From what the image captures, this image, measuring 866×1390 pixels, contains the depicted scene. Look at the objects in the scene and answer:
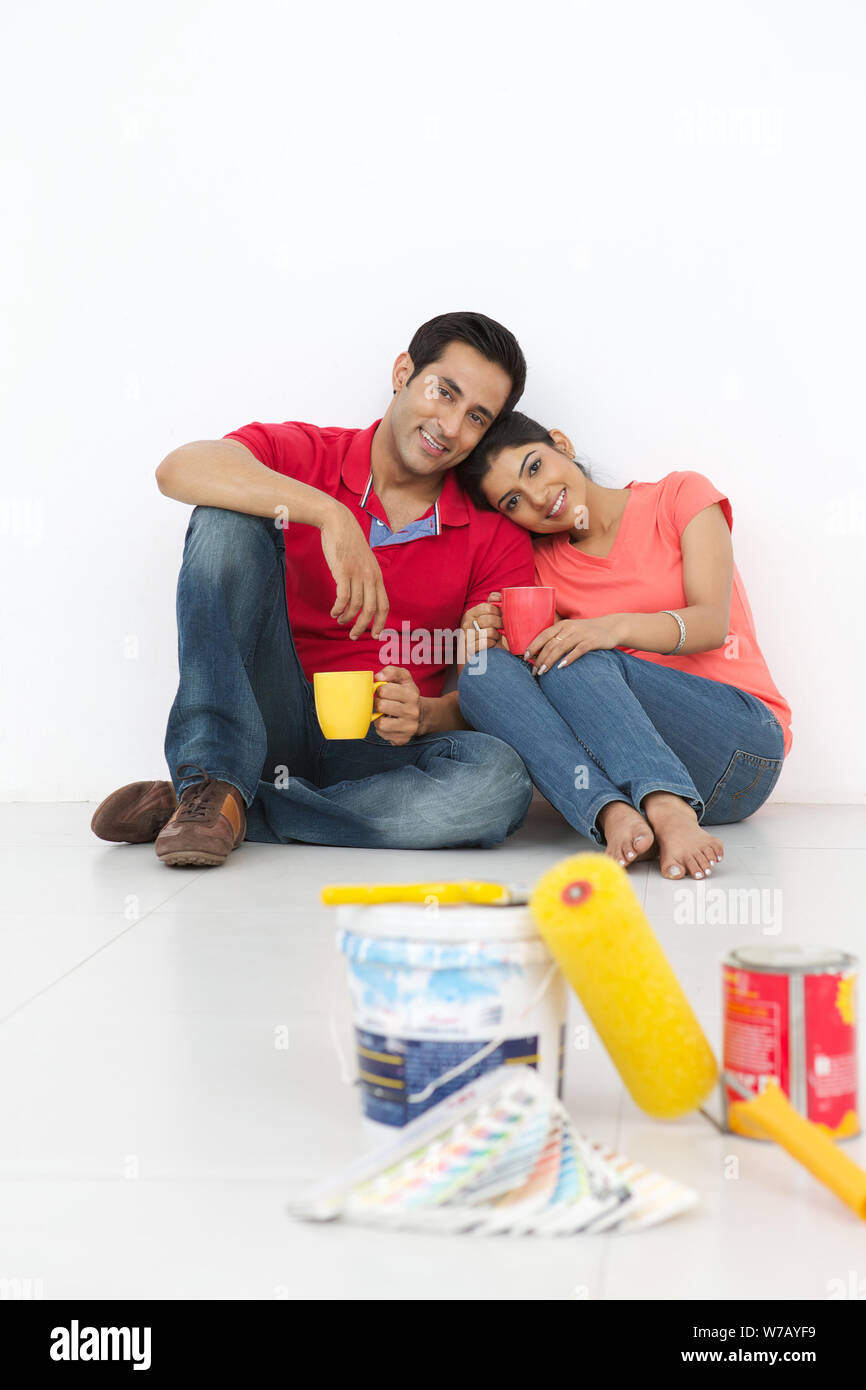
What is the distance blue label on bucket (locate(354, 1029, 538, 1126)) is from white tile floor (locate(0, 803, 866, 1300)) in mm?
53

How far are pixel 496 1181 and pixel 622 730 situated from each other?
44.7 inches

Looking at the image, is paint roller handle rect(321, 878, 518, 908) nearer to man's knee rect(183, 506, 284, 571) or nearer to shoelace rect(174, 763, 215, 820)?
shoelace rect(174, 763, 215, 820)

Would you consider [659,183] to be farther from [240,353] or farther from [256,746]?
[256,746]

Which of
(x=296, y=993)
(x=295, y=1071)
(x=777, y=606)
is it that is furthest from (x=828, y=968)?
(x=777, y=606)

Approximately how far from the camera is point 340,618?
1.80m

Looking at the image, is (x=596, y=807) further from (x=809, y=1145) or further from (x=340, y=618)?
(x=809, y=1145)

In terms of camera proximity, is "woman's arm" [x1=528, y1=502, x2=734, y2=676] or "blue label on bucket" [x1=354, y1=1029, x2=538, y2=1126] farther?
"woman's arm" [x1=528, y1=502, x2=734, y2=676]

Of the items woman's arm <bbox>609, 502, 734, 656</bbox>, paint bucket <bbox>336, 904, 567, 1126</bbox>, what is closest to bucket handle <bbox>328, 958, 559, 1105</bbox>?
paint bucket <bbox>336, 904, 567, 1126</bbox>

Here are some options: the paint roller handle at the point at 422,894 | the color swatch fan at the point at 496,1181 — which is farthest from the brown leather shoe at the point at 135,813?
the color swatch fan at the point at 496,1181

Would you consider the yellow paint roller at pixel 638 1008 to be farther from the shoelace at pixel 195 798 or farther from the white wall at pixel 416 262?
the white wall at pixel 416 262

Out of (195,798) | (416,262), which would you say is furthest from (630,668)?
(416,262)

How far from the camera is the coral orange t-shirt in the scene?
2143 millimetres

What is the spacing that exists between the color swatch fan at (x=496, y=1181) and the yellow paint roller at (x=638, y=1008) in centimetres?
8

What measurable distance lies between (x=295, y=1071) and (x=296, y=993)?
7.8 inches
